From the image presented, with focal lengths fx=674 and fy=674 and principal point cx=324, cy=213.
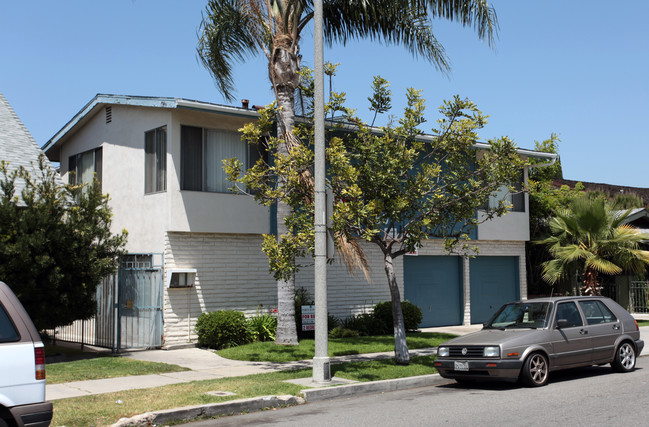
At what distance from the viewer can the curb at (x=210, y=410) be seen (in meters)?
8.66

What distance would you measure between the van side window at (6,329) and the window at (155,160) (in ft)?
33.9

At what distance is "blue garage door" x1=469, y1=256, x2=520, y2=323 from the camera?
75.2 ft

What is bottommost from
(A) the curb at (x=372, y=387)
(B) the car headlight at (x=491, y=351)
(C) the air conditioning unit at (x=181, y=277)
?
(A) the curb at (x=372, y=387)

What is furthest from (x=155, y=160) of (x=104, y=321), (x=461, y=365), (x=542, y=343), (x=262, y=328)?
(x=542, y=343)

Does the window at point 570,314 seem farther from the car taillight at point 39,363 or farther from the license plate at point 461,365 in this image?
the car taillight at point 39,363

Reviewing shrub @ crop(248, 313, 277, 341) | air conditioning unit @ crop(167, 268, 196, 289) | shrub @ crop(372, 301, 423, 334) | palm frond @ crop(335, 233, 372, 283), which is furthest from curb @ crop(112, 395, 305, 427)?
shrub @ crop(372, 301, 423, 334)

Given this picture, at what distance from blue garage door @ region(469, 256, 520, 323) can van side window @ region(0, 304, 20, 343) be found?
58.5 feet

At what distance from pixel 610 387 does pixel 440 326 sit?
11.3 metres

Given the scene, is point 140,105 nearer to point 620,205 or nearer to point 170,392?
point 170,392

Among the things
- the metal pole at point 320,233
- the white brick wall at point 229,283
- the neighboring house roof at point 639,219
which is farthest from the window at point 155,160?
the neighboring house roof at point 639,219

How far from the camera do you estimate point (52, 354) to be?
50.2 feet

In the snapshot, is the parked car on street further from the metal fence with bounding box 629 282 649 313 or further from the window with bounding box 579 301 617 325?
the metal fence with bounding box 629 282 649 313

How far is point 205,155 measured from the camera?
56.0ft

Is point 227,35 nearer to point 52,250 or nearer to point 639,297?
point 52,250
